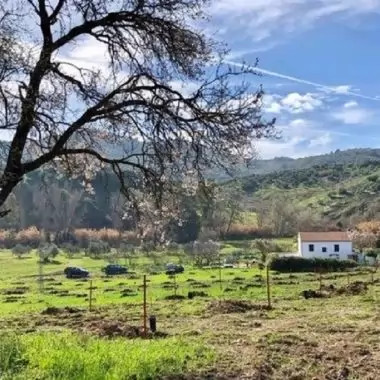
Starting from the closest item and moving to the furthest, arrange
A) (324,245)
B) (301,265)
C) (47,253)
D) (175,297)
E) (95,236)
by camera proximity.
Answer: (175,297) < (301,265) < (324,245) < (47,253) < (95,236)

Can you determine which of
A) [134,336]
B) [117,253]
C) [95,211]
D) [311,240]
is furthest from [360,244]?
[134,336]

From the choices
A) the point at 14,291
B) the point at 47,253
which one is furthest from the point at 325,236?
the point at 14,291

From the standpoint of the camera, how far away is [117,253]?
10356cm

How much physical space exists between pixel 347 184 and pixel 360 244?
9704 centimetres

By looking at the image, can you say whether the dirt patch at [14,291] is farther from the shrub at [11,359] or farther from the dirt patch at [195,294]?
the shrub at [11,359]

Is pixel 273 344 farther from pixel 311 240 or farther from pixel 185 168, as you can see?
pixel 311 240

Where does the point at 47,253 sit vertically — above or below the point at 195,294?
above

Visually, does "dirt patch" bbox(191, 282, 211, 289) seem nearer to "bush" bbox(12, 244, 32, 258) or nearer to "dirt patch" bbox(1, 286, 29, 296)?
"dirt patch" bbox(1, 286, 29, 296)

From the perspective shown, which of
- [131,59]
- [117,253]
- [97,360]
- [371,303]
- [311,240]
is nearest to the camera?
[97,360]

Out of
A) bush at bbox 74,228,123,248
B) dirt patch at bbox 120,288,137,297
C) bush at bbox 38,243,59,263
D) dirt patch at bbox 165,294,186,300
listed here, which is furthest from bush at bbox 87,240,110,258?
dirt patch at bbox 165,294,186,300

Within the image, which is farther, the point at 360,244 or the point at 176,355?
the point at 360,244

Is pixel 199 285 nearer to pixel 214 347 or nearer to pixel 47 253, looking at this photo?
pixel 214 347

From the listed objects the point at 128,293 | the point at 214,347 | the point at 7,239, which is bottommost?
the point at 128,293

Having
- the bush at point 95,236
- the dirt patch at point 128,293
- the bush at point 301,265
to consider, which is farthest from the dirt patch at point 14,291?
the bush at point 95,236
